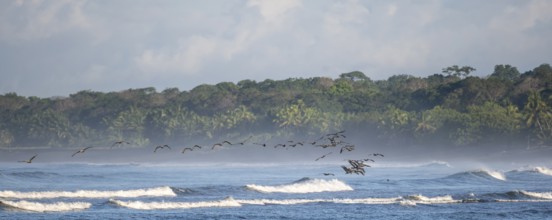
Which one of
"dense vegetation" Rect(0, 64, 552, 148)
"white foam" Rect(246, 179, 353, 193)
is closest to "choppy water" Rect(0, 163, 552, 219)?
"white foam" Rect(246, 179, 353, 193)

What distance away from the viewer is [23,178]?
79.3m

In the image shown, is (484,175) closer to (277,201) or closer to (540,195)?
(540,195)

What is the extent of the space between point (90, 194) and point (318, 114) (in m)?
98.9

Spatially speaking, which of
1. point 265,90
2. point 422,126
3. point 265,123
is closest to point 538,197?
point 422,126

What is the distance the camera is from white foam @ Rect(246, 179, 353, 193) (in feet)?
218

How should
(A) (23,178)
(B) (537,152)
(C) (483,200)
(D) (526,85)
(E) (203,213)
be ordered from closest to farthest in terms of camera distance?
(E) (203,213)
(C) (483,200)
(A) (23,178)
(B) (537,152)
(D) (526,85)

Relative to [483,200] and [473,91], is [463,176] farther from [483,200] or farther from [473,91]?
[473,91]

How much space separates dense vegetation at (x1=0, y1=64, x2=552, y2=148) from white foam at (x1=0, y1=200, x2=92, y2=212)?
8266 cm

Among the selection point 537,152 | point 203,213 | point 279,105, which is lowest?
point 203,213

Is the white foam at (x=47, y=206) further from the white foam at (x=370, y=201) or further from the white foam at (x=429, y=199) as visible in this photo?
the white foam at (x=429, y=199)

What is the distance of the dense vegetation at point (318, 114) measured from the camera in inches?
5157

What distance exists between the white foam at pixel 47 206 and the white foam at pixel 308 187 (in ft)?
53.1

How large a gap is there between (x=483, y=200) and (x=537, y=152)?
6678cm


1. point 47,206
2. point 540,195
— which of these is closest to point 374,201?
point 540,195
